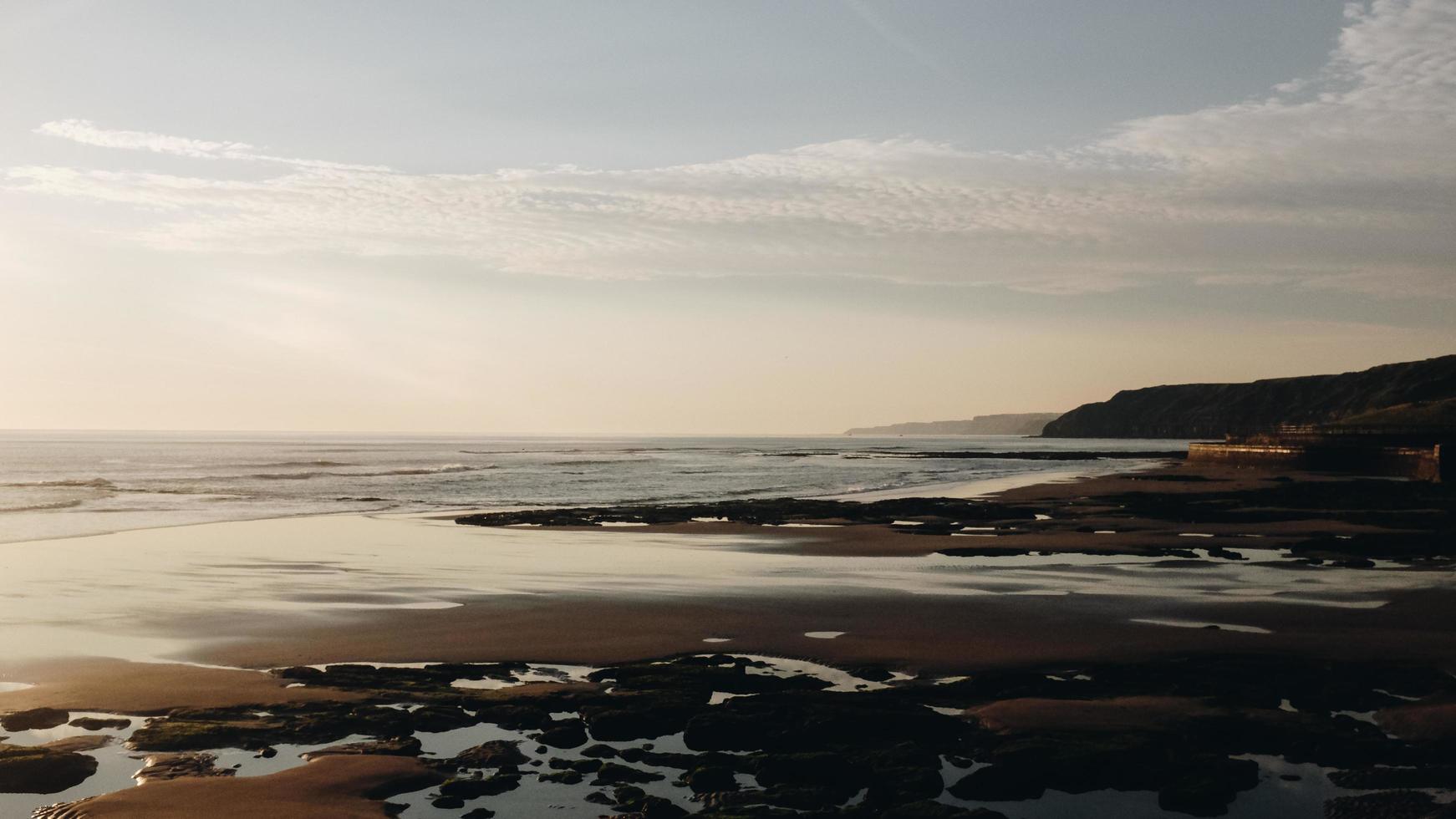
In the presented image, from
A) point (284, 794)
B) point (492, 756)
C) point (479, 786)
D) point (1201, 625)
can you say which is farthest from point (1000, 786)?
point (1201, 625)

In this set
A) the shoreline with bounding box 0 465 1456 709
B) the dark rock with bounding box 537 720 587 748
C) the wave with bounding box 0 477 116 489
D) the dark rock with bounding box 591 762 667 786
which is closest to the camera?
the dark rock with bounding box 591 762 667 786

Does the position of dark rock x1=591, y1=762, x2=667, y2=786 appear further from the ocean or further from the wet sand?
the ocean

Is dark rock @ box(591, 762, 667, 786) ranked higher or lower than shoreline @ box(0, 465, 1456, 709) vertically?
higher

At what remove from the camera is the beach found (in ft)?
42.7

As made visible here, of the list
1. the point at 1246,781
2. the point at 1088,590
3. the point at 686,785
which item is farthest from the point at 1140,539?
the point at 686,785

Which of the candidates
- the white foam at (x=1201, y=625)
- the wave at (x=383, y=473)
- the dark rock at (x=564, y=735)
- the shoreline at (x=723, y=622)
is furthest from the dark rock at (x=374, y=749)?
the wave at (x=383, y=473)

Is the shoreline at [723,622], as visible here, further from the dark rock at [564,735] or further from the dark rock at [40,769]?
the dark rock at [564,735]

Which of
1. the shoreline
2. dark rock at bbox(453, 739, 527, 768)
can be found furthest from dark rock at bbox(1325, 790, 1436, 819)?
dark rock at bbox(453, 739, 527, 768)

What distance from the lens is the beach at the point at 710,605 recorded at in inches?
513

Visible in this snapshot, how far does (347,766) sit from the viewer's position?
361 inches

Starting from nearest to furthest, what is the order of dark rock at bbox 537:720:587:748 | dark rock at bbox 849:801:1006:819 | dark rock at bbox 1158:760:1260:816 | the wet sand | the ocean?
dark rock at bbox 849:801:1006:819
the wet sand
dark rock at bbox 1158:760:1260:816
dark rock at bbox 537:720:587:748
the ocean

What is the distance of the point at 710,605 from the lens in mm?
18391

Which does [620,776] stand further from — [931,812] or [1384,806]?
[1384,806]

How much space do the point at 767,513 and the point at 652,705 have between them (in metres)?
29.1
